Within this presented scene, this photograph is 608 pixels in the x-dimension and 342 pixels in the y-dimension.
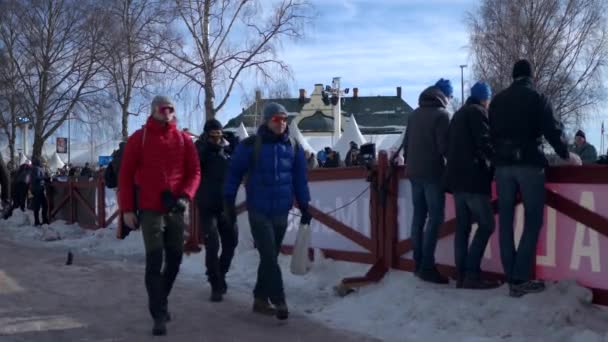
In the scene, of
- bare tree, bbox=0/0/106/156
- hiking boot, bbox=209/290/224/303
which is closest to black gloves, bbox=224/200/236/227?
hiking boot, bbox=209/290/224/303

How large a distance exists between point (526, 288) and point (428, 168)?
1.64 metres

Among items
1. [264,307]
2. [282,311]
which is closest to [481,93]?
[282,311]

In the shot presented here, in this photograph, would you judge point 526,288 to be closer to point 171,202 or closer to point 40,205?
point 171,202

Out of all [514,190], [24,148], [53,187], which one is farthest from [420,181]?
[24,148]

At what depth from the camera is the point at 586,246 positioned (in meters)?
→ 6.63

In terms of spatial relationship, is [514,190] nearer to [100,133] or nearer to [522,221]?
[522,221]

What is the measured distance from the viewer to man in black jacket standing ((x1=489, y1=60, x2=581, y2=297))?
665 centimetres

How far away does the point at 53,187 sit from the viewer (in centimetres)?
1950

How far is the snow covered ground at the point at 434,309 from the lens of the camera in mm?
6203

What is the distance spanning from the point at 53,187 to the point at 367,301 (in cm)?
1371

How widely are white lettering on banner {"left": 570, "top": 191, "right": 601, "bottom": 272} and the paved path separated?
1.97 m

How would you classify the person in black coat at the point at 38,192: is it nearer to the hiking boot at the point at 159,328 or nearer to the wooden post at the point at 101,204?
the wooden post at the point at 101,204

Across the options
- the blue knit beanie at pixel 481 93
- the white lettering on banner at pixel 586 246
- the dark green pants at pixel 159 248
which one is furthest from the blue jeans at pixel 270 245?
the white lettering on banner at pixel 586 246

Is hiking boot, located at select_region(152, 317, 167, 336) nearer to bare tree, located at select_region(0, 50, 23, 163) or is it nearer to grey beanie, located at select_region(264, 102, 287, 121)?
grey beanie, located at select_region(264, 102, 287, 121)
